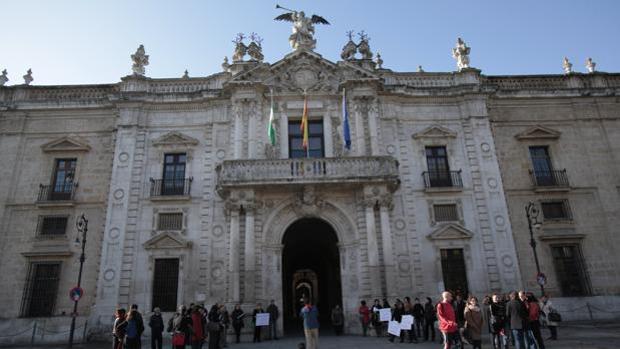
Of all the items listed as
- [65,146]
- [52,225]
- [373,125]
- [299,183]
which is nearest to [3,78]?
[65,146]

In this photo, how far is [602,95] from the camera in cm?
2267

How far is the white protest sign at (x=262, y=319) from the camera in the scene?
630 inches

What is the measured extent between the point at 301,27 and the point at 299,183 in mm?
9523

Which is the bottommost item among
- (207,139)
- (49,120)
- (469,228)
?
(469,228)

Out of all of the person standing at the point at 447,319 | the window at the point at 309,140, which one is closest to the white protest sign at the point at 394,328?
the person standing at the point at 447,319

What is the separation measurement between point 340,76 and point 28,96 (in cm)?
1664

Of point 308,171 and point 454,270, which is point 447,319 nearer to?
point 454,270

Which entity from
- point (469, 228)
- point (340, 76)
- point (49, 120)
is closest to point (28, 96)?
point (49, 120)

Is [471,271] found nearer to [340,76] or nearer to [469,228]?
[469,228]

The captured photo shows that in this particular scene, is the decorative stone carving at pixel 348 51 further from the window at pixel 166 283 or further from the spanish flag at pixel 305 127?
the window at pixel 166 283

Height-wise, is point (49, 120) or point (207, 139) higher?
point (49, 120)

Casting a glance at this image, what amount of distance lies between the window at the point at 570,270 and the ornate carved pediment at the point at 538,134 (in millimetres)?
5685

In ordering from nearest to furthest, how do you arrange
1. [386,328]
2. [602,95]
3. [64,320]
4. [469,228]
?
[386,328] < [64,320] < [469,228] < [602,95]

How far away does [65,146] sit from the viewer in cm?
2123
